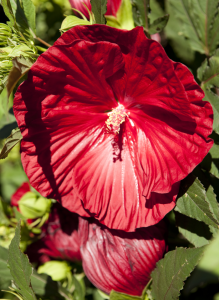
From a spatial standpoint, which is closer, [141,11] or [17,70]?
[17,70]

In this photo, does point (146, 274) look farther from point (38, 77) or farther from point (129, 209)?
point (38, 77)

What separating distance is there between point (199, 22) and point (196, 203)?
47 centimetres

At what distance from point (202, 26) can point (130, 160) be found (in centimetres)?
40

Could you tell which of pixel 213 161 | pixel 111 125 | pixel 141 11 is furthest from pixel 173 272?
pixel 141 11

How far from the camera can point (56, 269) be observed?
0.81 metres

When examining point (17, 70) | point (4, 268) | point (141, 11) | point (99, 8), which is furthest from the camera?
point (4, 268)

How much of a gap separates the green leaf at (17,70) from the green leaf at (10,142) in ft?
0.44

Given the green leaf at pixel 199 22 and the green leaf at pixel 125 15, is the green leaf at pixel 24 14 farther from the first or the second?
the green leaf at pixel 199 22

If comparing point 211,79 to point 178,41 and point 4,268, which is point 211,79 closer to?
point 178,41

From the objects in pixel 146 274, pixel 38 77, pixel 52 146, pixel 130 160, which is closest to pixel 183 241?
pixel 146 274

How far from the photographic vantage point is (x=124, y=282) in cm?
65

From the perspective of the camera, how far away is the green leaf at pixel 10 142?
0.54 metres

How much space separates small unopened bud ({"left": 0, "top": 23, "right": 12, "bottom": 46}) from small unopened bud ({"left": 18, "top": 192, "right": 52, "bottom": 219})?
0.41 meters

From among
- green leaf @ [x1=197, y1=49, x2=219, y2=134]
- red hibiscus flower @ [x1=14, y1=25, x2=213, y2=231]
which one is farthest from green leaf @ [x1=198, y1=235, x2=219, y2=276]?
green leaf @ [x1=197, y1=49, x2=219, y2=134]
